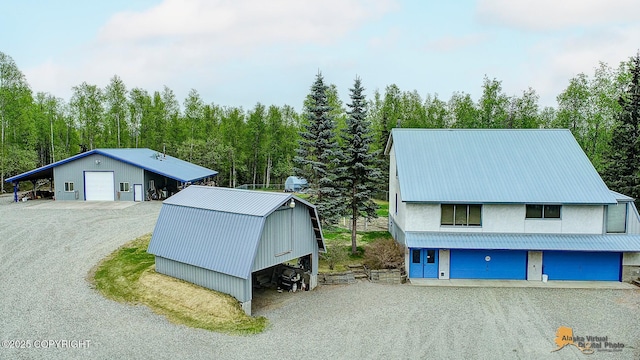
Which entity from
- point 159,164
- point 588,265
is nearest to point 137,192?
point 159,164

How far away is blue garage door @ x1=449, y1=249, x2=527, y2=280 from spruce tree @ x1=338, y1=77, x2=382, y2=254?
577 centimetres

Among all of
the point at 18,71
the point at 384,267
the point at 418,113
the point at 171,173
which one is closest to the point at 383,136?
the point at 418,113

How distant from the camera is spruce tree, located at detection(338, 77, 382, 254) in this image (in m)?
23.9

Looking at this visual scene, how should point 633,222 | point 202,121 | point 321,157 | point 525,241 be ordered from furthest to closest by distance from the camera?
point 202,121 < point 321,157 < point 633,222 < point 525,241

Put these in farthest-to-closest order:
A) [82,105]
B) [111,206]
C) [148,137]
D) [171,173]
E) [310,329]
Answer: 1. [148,137]
2. [82,105]
3. [171,173]
4. [111,206]
5. [310,329]

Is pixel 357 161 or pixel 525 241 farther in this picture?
pixel 357 161

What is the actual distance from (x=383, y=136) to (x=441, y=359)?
3756 cm

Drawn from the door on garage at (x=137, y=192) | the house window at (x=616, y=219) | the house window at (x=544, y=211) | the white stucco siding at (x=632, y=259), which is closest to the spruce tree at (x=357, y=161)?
the house window at (x=544, y=211)

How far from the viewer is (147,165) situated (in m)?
40.1

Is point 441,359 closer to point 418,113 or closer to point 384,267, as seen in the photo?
point 384,267

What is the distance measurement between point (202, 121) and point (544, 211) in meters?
48.6

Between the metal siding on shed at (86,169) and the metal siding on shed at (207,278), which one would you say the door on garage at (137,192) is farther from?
the metal siding on shed at (207,278)

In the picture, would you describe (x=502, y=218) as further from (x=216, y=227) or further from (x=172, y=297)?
(x=172, y=297)

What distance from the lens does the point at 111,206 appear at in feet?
119
